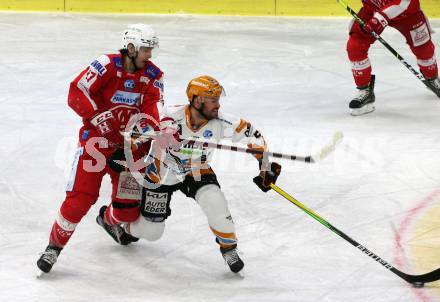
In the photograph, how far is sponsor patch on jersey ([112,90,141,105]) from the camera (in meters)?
5.41

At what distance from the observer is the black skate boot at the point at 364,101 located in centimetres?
817

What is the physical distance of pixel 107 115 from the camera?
212 inches

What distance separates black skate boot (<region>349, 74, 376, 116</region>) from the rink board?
3.04m

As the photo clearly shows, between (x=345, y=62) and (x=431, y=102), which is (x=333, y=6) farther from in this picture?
(x=431, y=102)

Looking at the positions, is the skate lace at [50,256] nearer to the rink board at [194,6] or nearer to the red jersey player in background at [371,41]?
the red jersey player in background at [371,41]

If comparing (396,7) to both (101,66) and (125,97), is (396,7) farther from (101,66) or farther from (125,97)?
(101,66)

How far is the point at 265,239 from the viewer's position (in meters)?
5.77

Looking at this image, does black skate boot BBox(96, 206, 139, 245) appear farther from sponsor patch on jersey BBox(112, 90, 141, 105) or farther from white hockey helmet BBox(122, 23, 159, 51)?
white hockey helmet BBox(122, 23, 159, 51)

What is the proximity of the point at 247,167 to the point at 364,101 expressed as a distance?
64.1 inches

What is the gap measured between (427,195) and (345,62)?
11.1 ft

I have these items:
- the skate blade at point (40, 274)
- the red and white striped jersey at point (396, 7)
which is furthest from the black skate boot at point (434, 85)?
the skate blade at point (40, 274)

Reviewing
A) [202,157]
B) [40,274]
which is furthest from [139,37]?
[40,274]

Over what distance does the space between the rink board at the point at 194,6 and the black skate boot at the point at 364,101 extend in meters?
3.04

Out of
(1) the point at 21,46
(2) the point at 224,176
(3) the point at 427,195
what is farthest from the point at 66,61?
(3) the point at 427,195
